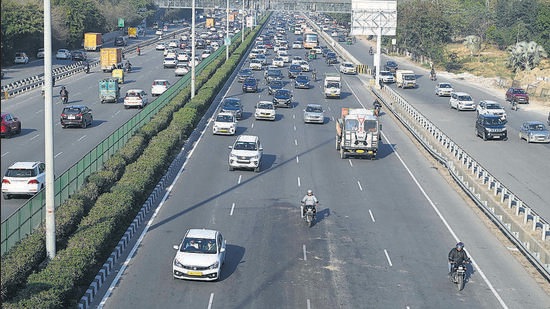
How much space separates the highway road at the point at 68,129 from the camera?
132ft

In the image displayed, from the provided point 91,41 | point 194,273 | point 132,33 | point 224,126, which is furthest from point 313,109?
point 132,33

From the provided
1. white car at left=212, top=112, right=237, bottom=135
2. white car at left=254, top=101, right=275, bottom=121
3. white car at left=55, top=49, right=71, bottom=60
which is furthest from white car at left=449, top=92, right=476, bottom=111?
white car at left=55, top=49, right=71, bottom=60

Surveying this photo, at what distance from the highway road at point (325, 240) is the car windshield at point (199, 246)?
3.13 ft

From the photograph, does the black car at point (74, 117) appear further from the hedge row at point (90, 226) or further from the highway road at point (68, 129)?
the hedge row at point (90, 226)

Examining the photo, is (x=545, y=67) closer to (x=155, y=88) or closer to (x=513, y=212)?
(x=155, y=88)

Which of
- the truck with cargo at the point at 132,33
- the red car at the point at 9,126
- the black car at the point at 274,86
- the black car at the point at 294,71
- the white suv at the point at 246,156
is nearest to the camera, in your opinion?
the white suv at the point at 246,156

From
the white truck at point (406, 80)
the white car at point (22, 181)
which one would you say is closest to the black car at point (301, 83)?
the white truck at point (406, 80)

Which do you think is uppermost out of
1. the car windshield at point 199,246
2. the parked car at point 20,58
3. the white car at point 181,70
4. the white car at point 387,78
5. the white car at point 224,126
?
the parked car at point 20,58

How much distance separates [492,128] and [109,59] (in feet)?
169

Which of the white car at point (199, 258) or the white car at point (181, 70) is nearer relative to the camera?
the white car at point (199, 258)

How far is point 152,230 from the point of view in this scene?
94.0 ft

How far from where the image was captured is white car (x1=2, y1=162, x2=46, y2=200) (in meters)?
31.8

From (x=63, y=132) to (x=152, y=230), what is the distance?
22794 millimetres

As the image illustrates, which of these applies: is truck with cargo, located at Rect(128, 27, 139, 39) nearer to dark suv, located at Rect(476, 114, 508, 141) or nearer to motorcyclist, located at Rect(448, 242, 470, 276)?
dark suv, located at Rect(476, 114, 508, 141)
